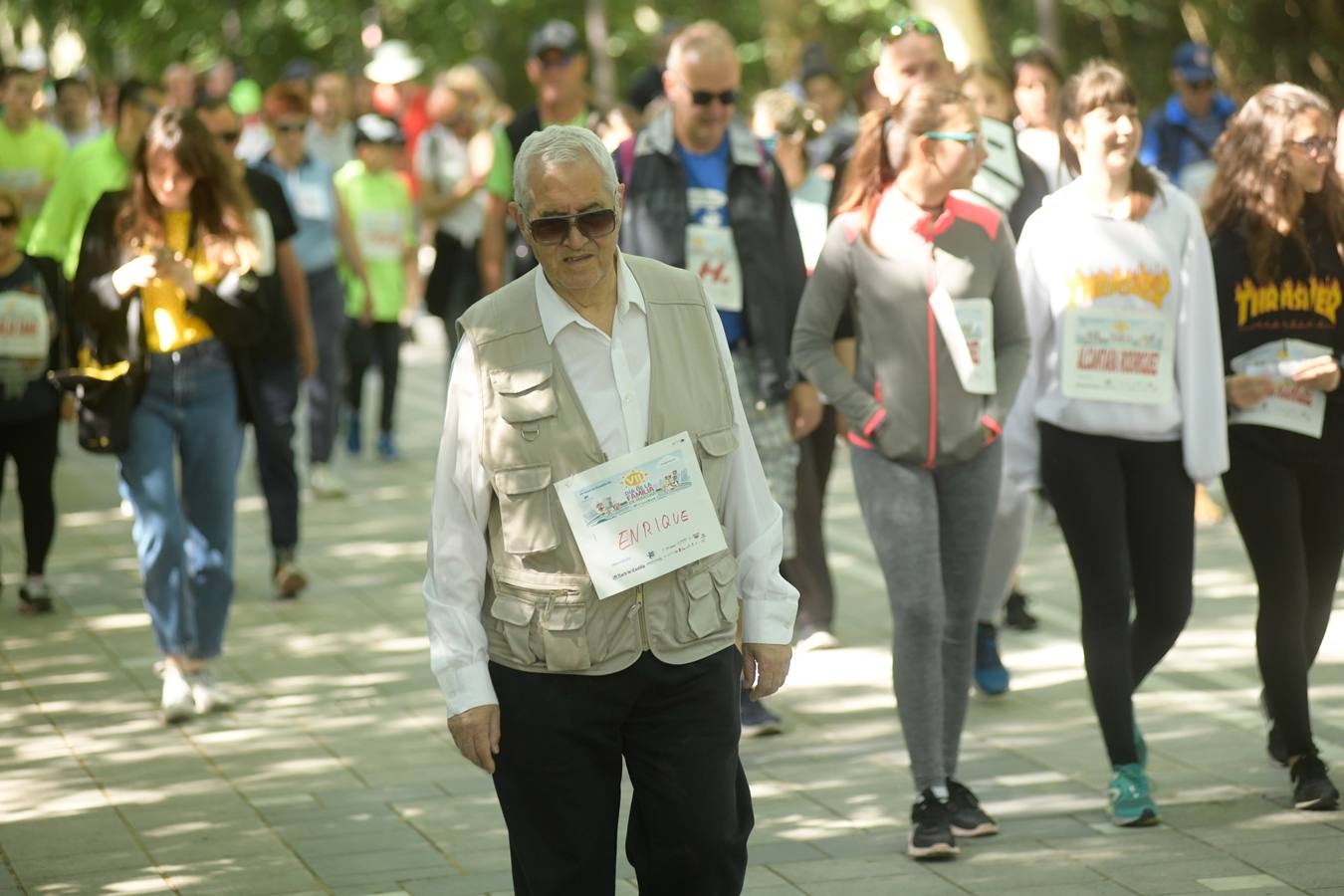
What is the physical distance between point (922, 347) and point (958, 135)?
2.02 feet

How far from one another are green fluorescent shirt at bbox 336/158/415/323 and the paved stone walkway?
421cm

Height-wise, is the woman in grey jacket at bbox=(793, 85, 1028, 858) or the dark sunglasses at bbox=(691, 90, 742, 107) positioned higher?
the dark sunglasses at bbox=(691, 90, 742, 107)

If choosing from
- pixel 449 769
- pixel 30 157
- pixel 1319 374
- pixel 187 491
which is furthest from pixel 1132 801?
pixel 30 157

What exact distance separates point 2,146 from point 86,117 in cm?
318

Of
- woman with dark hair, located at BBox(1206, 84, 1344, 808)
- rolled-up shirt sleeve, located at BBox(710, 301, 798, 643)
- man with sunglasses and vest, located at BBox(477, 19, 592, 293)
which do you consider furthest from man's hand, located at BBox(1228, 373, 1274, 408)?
man with sunglasses and vest, located at BBox(477, 19, 592, 293)

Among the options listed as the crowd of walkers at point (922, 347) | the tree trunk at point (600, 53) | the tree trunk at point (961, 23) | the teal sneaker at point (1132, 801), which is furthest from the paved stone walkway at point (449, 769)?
the tree trunk at point (600, 53)

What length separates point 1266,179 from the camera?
20.3 ft

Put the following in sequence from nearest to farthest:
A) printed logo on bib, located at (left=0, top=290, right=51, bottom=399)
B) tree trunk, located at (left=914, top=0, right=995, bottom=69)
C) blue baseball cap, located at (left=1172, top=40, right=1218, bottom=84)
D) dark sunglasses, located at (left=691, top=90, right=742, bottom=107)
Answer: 1. dark sunglasses, located at (left=691, top=90, right=742, bottom=107)
2. printed logo on bib, located at (left=0, top=290, right=51, bottom=399)
3. blue baseball cap, located at (left=1172, top=40, right=1218, bottom=84)
4. tree trunk, located at (left=914, top=0, right=995, bottom=69)

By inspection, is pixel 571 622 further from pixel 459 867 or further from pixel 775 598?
pixel 459 867

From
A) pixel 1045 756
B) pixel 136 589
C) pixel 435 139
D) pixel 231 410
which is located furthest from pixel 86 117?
pixel 1045 756

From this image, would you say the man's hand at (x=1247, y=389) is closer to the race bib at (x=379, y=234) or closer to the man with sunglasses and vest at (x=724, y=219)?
the man with sunglasses and vest at (x=724, y=219)

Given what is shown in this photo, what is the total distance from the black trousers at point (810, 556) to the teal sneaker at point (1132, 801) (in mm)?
2511

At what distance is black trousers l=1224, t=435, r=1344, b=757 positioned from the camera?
20.2 ft

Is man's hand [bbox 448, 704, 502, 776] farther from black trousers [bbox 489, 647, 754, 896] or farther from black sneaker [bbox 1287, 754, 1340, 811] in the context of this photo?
black sneaker [bbox 1287, 754, 1340, 811]
